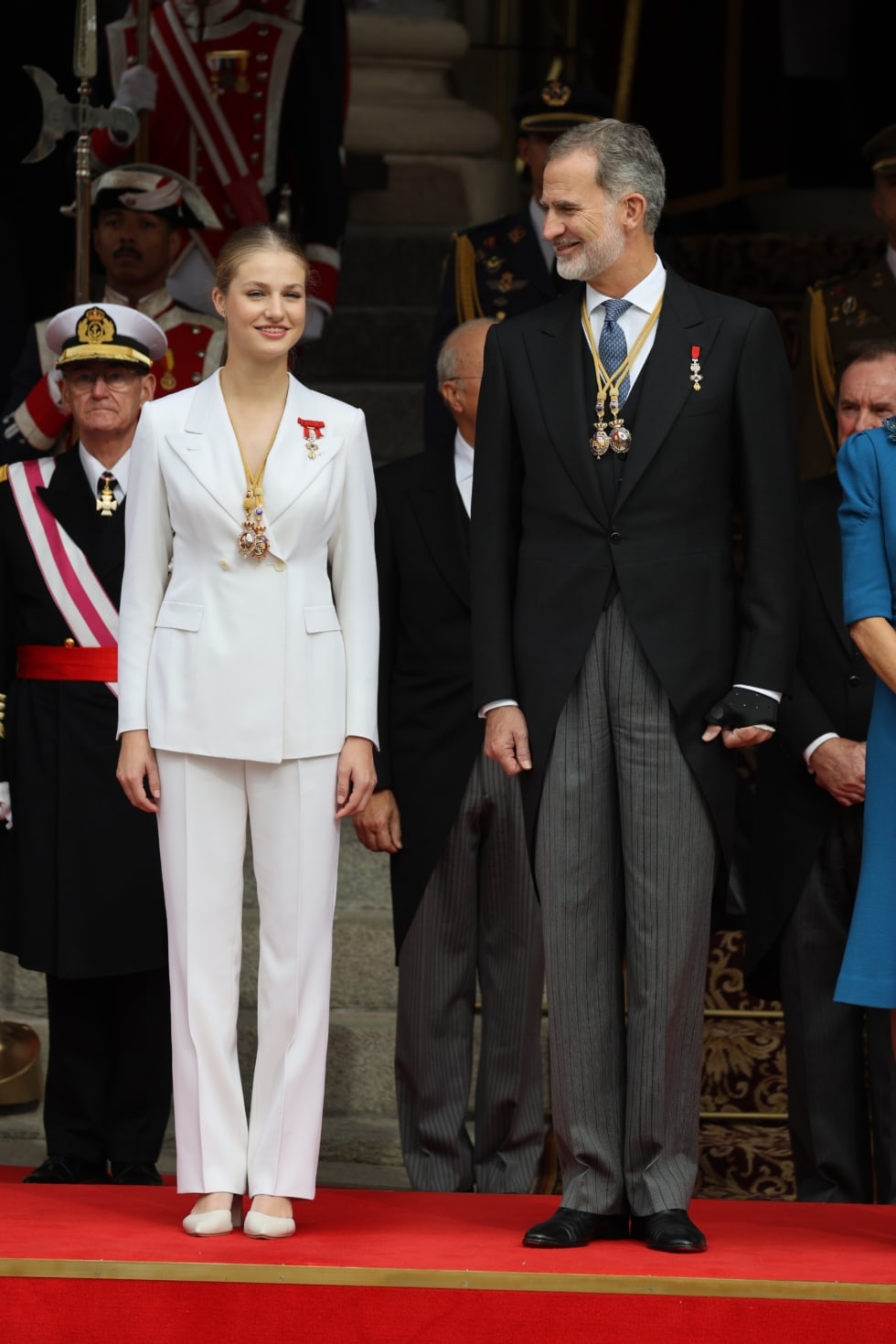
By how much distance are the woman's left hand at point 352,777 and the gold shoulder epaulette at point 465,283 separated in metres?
2.21

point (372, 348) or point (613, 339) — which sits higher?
point (372, 348)

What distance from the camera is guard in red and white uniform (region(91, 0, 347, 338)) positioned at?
6.45 metres

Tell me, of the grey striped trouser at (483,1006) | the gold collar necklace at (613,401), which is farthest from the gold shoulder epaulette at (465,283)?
the gold collar necklace at (613,401)

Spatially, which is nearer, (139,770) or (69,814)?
(139,770)

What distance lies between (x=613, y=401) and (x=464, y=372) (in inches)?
44.2

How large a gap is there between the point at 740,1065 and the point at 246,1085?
3.76 ft

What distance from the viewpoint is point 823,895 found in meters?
4.69

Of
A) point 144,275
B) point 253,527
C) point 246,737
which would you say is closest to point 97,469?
point 144,275

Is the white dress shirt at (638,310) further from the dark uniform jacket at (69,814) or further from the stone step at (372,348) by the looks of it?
the stone step at (372,348)

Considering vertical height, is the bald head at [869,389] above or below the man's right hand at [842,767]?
above

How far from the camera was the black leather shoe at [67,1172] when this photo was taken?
471 cm

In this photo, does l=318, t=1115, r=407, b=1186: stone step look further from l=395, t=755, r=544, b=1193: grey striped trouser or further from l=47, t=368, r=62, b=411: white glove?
l=47, t=368, r=62, b=411: white glove

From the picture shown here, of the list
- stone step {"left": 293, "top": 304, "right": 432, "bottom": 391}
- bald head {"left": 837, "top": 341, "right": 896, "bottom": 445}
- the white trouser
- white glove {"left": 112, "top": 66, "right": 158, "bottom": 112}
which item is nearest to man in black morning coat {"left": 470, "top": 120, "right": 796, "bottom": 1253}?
the white trouser

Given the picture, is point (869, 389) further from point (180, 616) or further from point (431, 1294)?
point (431, 1294)
